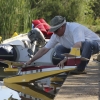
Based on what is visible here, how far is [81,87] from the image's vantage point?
6.22 meters

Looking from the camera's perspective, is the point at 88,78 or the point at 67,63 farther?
the point at 88,78

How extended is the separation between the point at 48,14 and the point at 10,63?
32.1ft

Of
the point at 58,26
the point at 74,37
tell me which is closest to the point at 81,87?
the point at 74,37

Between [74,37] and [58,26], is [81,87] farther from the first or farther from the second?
[58,26]

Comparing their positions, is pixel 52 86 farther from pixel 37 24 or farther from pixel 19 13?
pixel 19 13

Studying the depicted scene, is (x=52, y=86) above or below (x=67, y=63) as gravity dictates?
below

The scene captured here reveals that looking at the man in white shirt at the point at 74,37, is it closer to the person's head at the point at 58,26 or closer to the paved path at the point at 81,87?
the person's head at the point at 58,26

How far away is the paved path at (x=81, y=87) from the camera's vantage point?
563 centimetres

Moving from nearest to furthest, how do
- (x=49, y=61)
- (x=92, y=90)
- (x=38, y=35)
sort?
1. (x=92, y=90)
2. (x=49, y=61)
3. (x=38, y=35)

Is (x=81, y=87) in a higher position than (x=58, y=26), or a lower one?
lower

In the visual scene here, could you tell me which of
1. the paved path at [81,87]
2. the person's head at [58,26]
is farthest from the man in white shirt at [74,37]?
the paved path at [81,87]

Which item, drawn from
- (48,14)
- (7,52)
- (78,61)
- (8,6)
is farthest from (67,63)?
(48,14)

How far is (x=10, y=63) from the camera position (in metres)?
7.93

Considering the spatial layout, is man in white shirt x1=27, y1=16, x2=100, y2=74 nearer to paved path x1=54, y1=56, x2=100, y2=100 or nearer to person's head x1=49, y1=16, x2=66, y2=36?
person's head x1=49, y1=16, x2=66, y2=36
